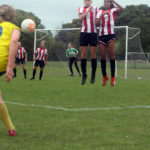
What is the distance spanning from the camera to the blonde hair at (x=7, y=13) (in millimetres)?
4941

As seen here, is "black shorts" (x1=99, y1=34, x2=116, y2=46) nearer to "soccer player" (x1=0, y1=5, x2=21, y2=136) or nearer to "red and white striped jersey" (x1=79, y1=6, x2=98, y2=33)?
"red and white striped jersey" (x1=79, y1=6, x2=98, y2=33)

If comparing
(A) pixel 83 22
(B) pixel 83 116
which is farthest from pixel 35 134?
(A) pixel 83 22

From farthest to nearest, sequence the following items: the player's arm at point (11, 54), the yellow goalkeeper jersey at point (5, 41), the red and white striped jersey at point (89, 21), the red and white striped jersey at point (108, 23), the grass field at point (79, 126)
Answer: the red and white striped jersey at point (108, 23) → the red and white striped jersey at point (89, 21) → the yellow goalkeeper jersey at point (5, 41) → the player's arm at point (11, 54) → the grass field at point (79, 126)

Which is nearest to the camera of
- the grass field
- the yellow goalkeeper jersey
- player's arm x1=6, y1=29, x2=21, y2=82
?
the grass field

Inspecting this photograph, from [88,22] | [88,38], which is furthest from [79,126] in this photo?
[88,22]

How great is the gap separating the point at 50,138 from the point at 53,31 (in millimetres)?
21660

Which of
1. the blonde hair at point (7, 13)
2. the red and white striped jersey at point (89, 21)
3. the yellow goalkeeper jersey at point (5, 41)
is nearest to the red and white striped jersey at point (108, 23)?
the red and white striped jersey at point (89, 21)

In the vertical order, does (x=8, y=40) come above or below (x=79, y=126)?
above

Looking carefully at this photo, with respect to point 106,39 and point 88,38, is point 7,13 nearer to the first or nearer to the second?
point 88,38

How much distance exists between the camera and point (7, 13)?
A: 4.97 meters

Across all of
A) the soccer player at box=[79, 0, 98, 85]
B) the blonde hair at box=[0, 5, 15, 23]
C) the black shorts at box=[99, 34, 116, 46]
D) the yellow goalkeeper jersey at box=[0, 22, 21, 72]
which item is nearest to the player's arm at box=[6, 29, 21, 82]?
the yellow goalkeeper jersey at box=[0, 22, 21, 72]

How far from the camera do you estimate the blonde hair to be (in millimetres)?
4941

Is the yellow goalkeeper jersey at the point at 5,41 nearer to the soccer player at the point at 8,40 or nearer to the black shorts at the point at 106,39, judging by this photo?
the soccer player at the point at 8,40

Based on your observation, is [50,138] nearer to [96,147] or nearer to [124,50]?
[96,147]
